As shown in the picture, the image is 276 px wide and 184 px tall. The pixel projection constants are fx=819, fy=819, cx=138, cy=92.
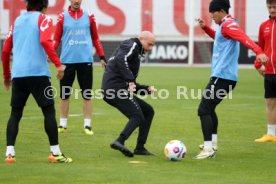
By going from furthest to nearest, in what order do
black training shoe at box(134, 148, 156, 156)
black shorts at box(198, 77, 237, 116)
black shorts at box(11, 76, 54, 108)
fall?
black training shoe at box(134, 148, 156, 156), black shorts at box(198, 77, 237, 116), black shorts at box(11, 76, 54, 108)

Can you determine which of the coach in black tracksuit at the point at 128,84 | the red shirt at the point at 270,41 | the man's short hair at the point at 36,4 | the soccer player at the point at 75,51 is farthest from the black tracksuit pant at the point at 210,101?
the soccer player at the point at 75,51

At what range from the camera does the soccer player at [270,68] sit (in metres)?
13.7

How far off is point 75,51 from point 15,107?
4045 millimetres

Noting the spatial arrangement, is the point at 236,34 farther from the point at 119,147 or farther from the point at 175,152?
the point at 119,147

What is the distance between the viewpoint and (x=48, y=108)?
10680 millimetres

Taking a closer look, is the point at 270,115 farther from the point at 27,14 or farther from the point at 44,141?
the point at 27,14

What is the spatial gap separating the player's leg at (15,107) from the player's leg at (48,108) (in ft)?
0.46

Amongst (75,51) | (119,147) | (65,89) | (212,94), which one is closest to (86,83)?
(65,89)

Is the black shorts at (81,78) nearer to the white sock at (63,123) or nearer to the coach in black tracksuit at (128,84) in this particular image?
the white sock at (63,123)

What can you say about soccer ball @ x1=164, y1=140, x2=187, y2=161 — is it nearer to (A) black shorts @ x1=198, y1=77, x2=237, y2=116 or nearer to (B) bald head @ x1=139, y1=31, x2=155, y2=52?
(A) black shorts @ x1=198, y1=77, x2=237, y2=116

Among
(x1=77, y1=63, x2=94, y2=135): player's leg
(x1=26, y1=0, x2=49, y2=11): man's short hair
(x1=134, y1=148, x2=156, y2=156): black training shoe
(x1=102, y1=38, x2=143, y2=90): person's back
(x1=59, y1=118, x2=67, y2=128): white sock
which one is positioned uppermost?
(x1=26, y1=0, x2=49, y2=11): man's short hair

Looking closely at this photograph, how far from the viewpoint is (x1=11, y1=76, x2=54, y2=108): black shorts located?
417 inches

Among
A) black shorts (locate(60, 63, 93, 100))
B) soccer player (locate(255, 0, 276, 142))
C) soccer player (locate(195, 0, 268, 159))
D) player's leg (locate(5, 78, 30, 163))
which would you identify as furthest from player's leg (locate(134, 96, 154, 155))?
black shorts (locate(60, 63, 93, 100))

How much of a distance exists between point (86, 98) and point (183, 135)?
6.26 feet
